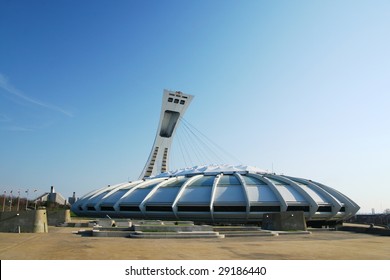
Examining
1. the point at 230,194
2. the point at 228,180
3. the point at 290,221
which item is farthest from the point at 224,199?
the point at 290,221

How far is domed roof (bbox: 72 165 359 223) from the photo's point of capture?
4081 centimetres

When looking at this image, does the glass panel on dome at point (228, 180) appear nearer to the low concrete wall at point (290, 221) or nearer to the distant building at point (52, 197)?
the low concrete wall at point (290, 221)

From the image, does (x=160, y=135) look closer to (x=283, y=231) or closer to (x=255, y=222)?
(x=255, y=222)

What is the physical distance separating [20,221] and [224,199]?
2354 cm

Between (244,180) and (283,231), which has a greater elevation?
(244,180)

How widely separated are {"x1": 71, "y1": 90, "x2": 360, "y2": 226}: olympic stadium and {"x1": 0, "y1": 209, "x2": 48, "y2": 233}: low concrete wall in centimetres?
1882

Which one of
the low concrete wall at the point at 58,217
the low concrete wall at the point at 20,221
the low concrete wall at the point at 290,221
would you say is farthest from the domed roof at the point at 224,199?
the low concrete wall at the point at 20,221

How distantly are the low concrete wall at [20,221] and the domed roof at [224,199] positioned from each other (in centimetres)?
1883

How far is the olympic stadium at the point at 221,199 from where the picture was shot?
134 ft

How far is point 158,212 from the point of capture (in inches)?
1681

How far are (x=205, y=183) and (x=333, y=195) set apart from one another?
18.7 m

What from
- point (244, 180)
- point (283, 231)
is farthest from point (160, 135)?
point (283, 231)

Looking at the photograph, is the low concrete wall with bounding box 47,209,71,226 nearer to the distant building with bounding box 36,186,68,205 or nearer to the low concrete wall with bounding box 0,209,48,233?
the low concrete wall with bounding box 0,209,48,233

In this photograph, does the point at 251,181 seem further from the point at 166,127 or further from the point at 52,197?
the point at 52,197
